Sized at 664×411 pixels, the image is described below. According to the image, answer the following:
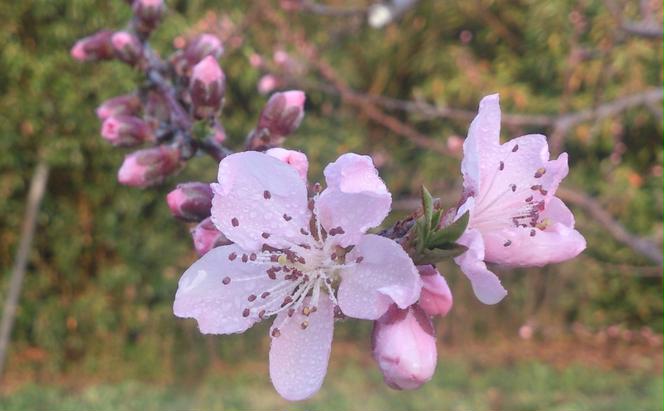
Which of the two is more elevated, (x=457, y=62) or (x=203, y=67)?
(x=203, y=67)

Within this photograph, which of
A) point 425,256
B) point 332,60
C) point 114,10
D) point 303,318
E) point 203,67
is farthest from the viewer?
point 332,60

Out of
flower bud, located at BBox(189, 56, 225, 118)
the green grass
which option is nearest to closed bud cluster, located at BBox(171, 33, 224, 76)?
flower bud, located at BBox(189, 56, 225, 118)

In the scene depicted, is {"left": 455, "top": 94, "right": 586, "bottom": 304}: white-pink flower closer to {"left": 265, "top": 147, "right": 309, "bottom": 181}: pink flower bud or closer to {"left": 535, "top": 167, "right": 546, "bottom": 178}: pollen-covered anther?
{"left": 535, "top": 167, "right": 546, "bottom": 178}: pollen-covered anther

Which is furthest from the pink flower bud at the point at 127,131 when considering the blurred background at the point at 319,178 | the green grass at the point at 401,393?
the green grass at the point at 401,393

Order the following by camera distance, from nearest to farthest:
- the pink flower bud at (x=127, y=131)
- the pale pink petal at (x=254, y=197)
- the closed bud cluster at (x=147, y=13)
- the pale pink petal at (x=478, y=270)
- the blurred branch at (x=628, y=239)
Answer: the pale pink petal at (x=478, y=270) < the pale pink petal at (x=254, y=197) < the pink flower bud at (x=127, y=131) < the closed bud cluster at (x=147, y=13) < the blurred branch at (x=628, y=239)

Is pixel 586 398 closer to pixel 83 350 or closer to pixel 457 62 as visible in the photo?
pixel 457 62

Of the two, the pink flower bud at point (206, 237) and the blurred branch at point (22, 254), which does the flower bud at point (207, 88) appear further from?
the blurred branch at point (22, 254)

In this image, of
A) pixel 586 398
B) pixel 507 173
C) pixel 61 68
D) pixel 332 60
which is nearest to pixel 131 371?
pixel 61 68
